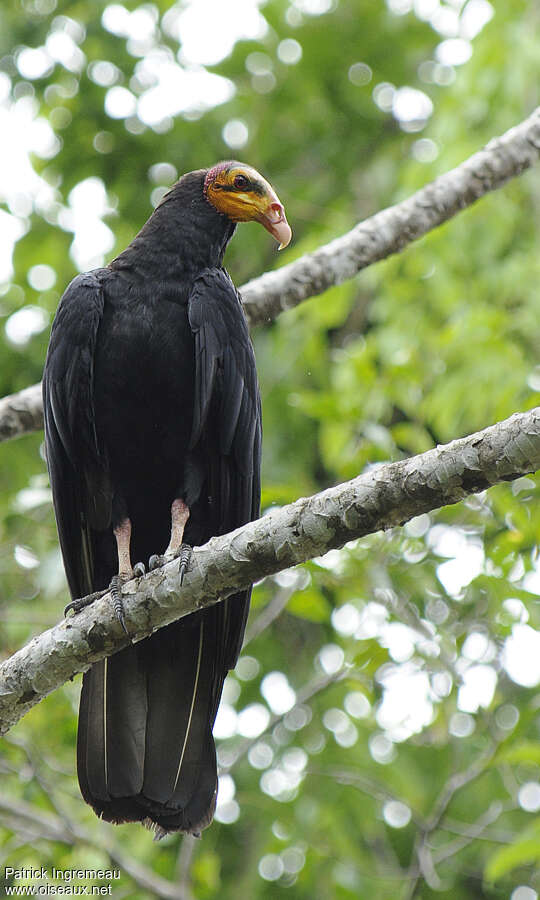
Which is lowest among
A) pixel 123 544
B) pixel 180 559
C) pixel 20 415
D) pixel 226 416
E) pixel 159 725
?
pixel 159 725

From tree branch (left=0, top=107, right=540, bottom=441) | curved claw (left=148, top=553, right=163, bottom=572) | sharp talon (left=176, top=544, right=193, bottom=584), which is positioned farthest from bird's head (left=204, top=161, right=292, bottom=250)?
sharp talon (left=176, top=544, right=193, bottom=584)

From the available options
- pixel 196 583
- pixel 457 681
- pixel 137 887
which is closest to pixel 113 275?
pixel 196 583

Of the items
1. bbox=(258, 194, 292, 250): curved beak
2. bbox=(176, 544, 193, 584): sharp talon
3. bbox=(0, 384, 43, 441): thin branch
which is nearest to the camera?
bbox=(176, 544, 193, 584): sharp talon

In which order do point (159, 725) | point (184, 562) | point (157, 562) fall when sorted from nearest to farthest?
point (184, 562)
point (157, 562)
point (159, 725)

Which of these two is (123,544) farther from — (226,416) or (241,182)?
(241,182)

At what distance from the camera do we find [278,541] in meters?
2.41

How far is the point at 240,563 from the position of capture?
2.46 m

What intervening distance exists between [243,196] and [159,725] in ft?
5.95

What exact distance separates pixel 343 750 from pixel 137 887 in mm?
1233

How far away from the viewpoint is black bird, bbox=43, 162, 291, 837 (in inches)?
126

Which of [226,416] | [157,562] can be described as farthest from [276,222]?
[157,562]

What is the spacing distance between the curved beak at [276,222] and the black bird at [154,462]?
29cm

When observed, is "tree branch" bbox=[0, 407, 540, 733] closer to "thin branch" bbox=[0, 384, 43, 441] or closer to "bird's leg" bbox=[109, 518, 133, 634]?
"bird's leg" bbox=[109, 518, 133, 634]

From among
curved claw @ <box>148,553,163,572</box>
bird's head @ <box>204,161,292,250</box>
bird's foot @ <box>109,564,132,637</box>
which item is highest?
bird's head @ <box>204,161,292,250</box>
